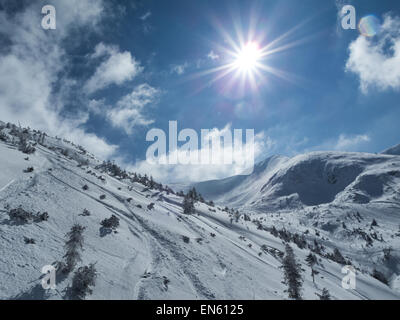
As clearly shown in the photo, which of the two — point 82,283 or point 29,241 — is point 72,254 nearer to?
point 82,283

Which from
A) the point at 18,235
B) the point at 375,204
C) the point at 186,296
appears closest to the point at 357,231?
the point at 375,204

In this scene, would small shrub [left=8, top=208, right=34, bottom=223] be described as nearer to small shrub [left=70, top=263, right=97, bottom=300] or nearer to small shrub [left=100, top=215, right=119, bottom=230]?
small shrub [left=100, top=215, right=119, bottom=230]

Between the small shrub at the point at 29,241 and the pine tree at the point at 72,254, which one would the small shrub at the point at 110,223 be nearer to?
the pine tree at the point at 72,254

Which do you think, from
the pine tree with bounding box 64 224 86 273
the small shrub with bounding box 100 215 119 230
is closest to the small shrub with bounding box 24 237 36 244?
the pine tree with bounding box 64 224 86 273

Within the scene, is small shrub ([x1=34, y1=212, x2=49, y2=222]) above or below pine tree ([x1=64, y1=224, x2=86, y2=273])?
above

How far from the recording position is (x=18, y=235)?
1320 cm

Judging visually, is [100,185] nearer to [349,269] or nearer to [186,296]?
[186,296]

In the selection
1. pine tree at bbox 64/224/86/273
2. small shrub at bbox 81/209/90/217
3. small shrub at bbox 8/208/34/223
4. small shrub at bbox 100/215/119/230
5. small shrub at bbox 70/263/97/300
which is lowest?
small shrub at bbox 70/263/97/300

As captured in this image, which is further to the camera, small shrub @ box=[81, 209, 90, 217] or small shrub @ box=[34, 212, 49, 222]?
small shrub @ box=[81, 209, 90, 217]

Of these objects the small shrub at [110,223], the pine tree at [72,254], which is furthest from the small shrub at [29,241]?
the small shrub at [110,223]

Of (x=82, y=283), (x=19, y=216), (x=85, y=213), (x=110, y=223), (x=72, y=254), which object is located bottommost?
(x=82, y=283)

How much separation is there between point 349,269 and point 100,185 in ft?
148

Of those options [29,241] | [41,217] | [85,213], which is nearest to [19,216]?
[41,217]
